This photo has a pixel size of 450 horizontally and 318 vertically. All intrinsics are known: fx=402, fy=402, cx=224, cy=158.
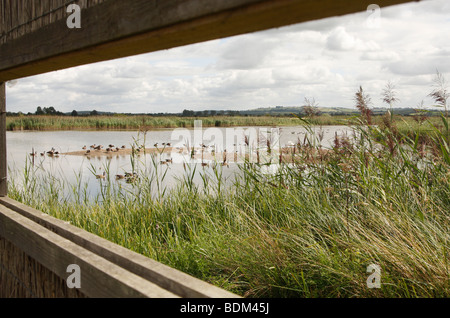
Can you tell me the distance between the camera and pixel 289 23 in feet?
3.96

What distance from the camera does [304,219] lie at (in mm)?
3066

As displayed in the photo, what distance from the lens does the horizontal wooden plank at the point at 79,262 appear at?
1.42 metres

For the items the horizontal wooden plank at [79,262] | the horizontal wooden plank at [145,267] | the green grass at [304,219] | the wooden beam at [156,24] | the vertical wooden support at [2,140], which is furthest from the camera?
the vertical wooden support at [2,140]

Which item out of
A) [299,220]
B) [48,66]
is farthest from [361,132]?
[48,66]

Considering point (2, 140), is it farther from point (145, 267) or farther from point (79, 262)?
point (145, 267)

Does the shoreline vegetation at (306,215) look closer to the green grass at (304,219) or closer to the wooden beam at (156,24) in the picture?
the green grass at (304,219)

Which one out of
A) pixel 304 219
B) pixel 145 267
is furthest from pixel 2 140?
pixel 304 219

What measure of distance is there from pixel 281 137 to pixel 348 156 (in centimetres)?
91

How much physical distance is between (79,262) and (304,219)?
181 centimetres

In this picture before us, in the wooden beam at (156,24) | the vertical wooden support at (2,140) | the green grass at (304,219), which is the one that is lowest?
the green grass at (304,219)

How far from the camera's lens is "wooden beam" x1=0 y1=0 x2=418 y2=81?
1.09 meters

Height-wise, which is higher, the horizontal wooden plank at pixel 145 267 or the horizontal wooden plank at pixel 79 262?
the horizontal wooden plank at pixel 145 267

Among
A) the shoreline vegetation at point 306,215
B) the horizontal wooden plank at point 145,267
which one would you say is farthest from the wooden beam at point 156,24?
the shoreline vegetation at point 306,215

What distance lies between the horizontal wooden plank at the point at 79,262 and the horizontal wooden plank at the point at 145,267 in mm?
34
